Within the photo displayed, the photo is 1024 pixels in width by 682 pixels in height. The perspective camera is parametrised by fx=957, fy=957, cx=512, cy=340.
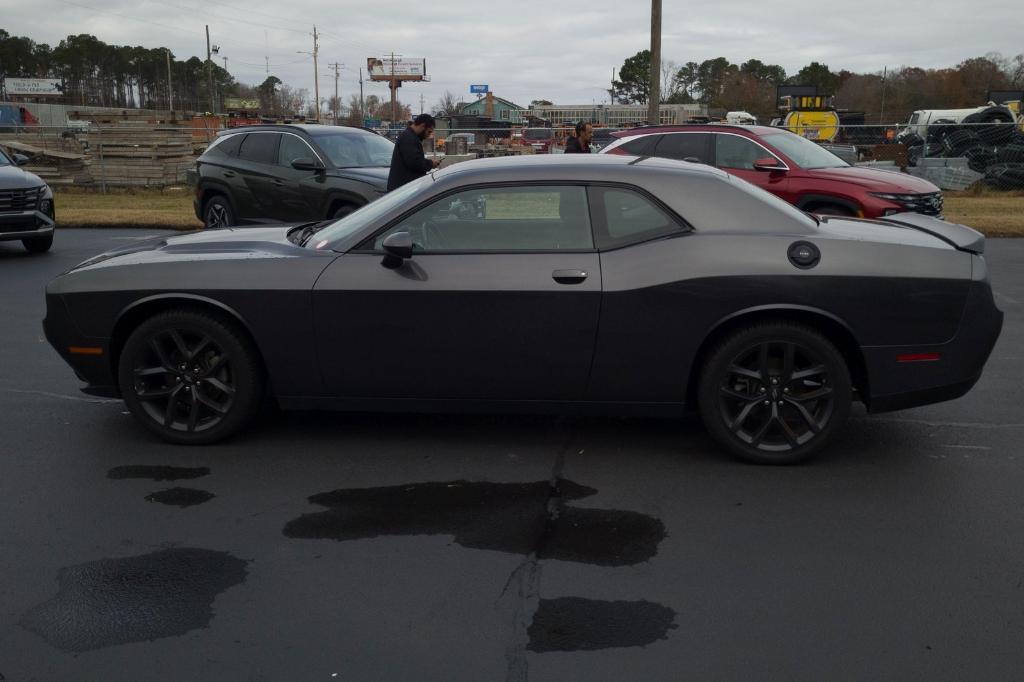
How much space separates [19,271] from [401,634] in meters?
10.4

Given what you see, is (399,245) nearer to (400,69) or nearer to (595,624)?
(595,624)

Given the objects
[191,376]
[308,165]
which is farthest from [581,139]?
[191,376]

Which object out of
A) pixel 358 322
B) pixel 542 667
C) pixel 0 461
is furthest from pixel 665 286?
pixel 0 461

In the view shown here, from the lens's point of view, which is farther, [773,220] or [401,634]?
[773,220]

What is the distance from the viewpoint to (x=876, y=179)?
441 inches

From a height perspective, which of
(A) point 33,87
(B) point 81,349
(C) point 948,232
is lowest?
(B) point 81,349

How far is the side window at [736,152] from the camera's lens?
470 inches

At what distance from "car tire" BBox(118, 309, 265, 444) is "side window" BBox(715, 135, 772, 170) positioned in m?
8.34

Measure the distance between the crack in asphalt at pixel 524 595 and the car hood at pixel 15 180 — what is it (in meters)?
11.2

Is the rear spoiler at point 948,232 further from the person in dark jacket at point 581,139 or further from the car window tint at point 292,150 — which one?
the car window tint at point 292,150

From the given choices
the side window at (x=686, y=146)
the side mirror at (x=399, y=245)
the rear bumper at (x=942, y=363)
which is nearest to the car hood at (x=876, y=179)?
the side window at (x=686, y=146)

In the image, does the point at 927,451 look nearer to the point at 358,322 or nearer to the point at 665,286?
the point at 665,286

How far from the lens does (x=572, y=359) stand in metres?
4.84

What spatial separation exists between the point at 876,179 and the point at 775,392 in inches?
290
